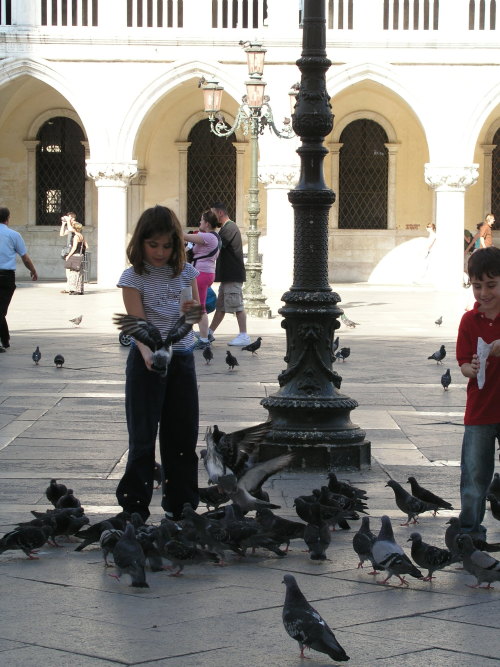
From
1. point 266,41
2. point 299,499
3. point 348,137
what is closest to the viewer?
point 299,499

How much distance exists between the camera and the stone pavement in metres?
4.42

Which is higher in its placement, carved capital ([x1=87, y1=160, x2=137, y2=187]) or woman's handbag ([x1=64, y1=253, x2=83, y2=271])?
carved capital ([x1=87, y1=160, x2=137, y2=187])

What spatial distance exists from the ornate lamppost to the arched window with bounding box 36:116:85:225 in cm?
2484

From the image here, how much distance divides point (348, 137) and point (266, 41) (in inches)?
168

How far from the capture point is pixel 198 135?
32.3m

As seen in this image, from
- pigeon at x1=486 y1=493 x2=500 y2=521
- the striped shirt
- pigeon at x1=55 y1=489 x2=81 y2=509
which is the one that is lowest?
pigeon at x1=486 y1=493 x2=500 y2=521

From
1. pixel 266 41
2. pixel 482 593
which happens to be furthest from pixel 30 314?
pixel 482 593

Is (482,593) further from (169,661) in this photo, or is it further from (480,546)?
(169,661)

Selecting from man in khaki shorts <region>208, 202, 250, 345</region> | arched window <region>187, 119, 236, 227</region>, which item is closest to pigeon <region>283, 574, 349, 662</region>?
man in khaki shorts <region>208, 202, 250, 345</region>

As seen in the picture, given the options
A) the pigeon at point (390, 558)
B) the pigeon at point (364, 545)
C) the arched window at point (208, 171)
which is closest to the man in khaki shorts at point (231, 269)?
the pigeon at point (364, 545)

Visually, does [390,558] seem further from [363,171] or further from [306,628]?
[363,171]

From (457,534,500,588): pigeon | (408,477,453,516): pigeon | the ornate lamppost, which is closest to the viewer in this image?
(457,534,500,588): pigeon

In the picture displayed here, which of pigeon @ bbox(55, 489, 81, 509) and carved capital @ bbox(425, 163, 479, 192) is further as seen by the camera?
carved capital @ bbox(425, 163, 479, 192)

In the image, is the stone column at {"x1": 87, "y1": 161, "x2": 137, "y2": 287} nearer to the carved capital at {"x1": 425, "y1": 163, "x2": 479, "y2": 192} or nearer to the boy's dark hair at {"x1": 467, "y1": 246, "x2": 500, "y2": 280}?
the carved capital at {"x1": 425, "y1": 163, "x2": 479, "y2": 192}
